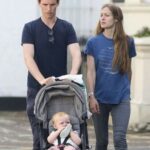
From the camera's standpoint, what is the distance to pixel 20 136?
12.1 m

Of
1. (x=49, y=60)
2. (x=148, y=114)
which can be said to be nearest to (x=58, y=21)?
(x=49, y=60)

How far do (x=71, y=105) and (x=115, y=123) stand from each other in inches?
26.0

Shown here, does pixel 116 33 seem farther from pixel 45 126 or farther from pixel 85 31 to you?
pixel 85 31

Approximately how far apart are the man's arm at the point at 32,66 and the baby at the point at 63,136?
0.43 m

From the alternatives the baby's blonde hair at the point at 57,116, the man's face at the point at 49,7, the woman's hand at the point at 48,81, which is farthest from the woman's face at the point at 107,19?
the baby's blonde hair at the point at 57,116

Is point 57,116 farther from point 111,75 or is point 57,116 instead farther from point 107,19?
point 107,19

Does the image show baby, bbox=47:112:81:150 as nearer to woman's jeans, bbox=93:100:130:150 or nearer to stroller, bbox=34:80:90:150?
stroller, bbox=34:80:90:150

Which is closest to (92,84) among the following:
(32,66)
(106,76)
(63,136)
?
(106,76)

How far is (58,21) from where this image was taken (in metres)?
7.86

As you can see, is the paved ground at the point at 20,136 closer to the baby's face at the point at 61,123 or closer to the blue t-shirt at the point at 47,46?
the blue t-shirt at the point at 47,46

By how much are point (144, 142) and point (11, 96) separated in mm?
4128

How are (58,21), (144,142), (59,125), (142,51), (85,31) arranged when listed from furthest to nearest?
1. (85,31)
2. (142,51)
3. (144,142)
4. (58,21)
5. (59,125)

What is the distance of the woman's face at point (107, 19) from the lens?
26.5 feet

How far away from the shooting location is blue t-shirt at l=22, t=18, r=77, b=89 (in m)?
7.75
